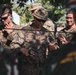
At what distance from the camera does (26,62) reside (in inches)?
→ 243

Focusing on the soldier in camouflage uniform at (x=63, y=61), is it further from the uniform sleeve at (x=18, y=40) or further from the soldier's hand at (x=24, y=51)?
the uniform sleeve at (x=18, y=40)

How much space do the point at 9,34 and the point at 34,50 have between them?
521mm

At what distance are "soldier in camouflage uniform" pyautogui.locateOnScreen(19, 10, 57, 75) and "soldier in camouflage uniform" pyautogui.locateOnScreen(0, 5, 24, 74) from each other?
0.33 ft

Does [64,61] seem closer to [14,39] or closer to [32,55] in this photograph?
[32,55]

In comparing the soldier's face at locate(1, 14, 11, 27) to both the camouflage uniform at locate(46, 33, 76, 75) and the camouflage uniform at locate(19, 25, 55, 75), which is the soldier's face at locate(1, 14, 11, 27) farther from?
the camouflage uniform at locate(46, 33, 76, 75)

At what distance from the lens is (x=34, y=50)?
20.2 ft

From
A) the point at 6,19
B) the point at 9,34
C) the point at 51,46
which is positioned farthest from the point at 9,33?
the point at 51,46

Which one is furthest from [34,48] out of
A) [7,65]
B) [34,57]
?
[7,65]

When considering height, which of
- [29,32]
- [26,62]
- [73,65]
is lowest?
[26,62]

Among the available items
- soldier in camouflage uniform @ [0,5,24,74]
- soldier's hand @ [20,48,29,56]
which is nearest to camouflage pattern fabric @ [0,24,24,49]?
soldier in camouflage uniform @ [0,5,24,74]

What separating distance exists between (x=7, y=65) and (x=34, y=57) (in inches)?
88.8

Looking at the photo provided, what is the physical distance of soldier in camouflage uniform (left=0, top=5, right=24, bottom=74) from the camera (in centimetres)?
621

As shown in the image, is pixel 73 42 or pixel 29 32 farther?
pixel 29 32

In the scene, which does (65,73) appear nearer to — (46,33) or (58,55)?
(58,55)
